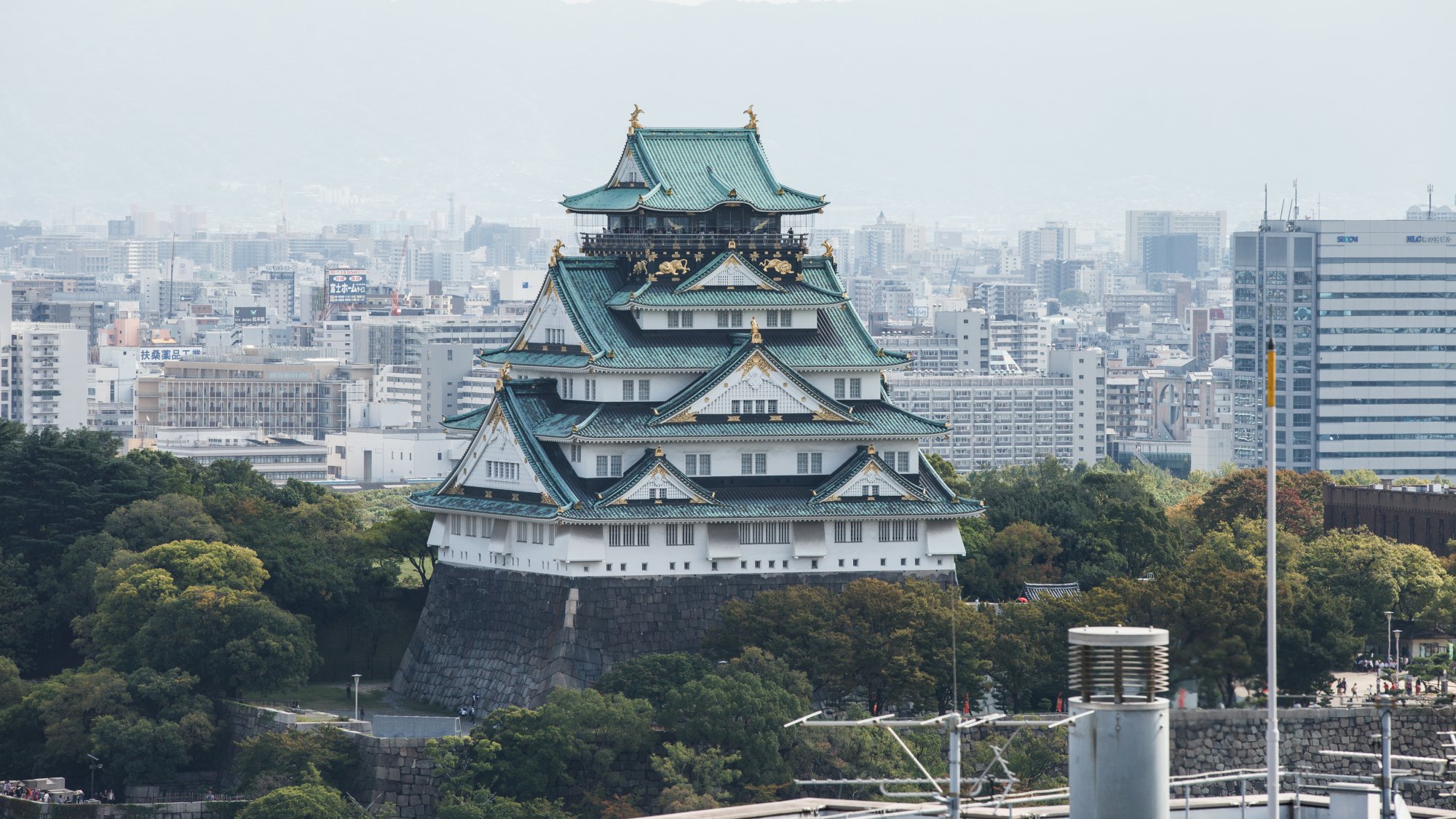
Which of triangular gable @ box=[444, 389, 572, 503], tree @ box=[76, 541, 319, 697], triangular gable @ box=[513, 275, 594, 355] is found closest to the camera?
triangular gable @ box=[444, 389, 572, 503]

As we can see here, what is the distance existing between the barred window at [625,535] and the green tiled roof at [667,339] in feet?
14.5

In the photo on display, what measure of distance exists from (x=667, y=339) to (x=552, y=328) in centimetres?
371

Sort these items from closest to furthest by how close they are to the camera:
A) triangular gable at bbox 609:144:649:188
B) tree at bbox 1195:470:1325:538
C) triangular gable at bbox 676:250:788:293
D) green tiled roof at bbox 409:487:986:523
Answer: green tiled roof at bbox 409:487:986:523, triangular gable at bbox 676:250:788:293, triangular gable at bbox 609:144:649:188, tree at bbox 1195:470:1325:538

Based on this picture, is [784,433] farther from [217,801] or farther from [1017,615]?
[217,801]

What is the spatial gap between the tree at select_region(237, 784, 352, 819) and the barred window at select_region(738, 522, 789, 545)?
1350 cm

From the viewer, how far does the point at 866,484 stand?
76.5 meters

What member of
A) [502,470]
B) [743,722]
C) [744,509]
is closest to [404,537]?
[502,470]

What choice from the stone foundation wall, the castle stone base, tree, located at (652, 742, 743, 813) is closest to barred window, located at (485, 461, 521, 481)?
the castle stone base

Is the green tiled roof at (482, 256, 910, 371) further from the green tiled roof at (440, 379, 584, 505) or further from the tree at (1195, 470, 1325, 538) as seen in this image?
the tree at (1195, 470, 1325, 538)

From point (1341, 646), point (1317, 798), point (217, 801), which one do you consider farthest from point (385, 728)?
point (1317, 798)

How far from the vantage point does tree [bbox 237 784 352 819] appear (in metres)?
67.4

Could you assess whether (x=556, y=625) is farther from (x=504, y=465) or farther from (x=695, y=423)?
(x=695, y=423)

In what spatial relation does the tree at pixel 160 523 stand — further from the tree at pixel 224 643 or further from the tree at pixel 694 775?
the tree at pixel 694 775

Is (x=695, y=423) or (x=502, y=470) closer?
(x=695, y=423)
